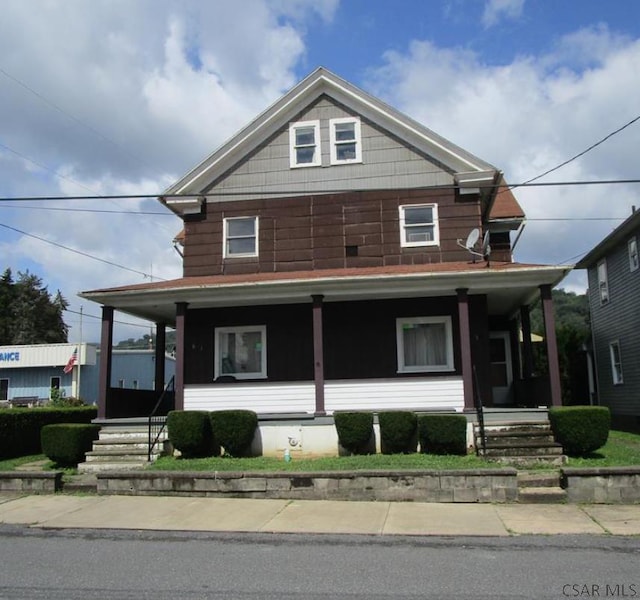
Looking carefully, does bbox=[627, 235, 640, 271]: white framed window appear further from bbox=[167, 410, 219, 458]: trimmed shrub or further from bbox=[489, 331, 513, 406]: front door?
bbox=[167, 410, 219, 458]: trimmed shrub

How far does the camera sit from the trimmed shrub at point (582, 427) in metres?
11.5

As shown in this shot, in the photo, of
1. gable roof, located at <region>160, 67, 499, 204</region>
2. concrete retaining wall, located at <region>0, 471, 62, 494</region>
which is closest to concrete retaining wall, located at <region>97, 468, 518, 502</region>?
concrete retaining wall, located at <region>0, 471, 62, 494</region>

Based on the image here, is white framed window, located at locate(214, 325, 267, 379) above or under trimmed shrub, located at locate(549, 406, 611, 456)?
above

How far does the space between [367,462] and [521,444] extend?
9.93 ft

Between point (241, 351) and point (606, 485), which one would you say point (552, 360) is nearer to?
point (606, 485)

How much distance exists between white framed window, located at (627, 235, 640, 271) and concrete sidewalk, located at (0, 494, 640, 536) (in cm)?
1169

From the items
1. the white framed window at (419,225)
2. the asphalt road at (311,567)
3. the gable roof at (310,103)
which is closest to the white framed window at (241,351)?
the gable roof at (310,103)

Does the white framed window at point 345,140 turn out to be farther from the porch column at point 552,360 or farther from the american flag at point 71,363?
the american flag at point 71,363

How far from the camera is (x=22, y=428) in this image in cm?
1571

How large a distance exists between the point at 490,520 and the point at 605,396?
15710 millimetres

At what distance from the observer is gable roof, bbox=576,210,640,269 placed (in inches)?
713

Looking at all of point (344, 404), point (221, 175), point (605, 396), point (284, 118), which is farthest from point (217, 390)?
point (605, 396)

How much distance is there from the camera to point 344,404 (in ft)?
47.4

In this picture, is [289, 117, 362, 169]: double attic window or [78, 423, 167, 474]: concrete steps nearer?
[78, 423, 167, 474]: concrete steps
